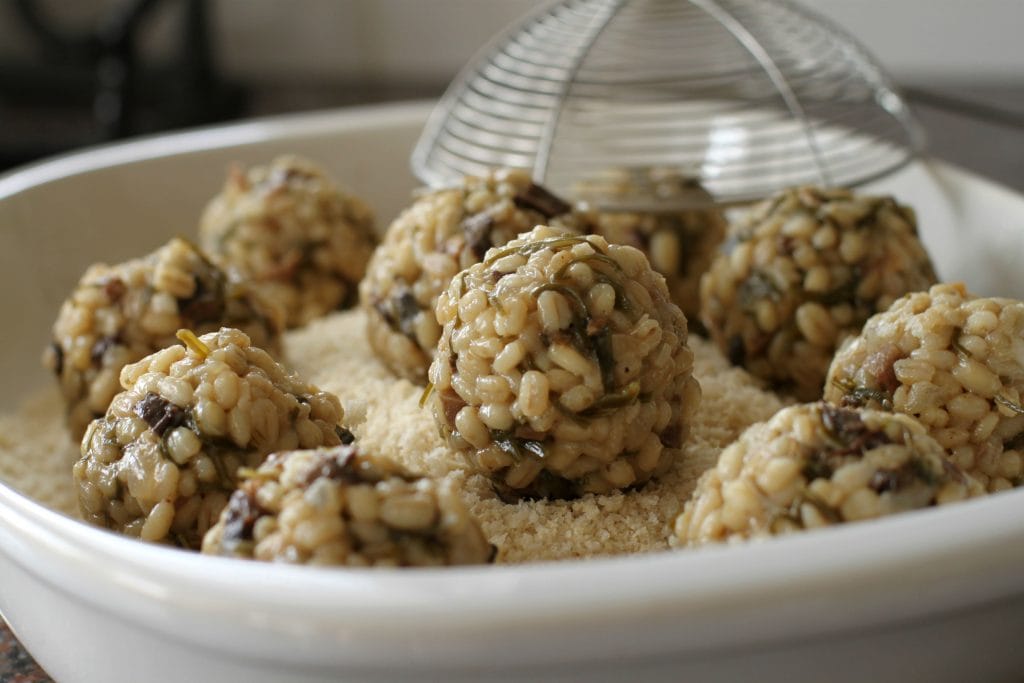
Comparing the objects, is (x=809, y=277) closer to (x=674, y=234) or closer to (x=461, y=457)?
(x=674, y=234)

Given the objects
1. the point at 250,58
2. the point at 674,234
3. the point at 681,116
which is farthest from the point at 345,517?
the point at 250,58

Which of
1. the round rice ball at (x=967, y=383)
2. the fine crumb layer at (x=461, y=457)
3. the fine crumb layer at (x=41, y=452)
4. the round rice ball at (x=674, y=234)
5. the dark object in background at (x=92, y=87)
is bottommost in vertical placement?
the dark object in background at (x=92, y=87)

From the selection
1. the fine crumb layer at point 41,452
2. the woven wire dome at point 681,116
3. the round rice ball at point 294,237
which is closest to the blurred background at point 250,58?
the woven wire dome at point 681,116

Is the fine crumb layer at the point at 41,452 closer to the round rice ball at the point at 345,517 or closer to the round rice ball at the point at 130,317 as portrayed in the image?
the round rice ball at the point at 130,317

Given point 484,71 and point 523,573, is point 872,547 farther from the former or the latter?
point 484,71

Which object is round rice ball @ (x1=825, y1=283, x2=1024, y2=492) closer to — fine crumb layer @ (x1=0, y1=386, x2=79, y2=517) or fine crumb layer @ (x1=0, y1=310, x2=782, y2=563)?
fine crumb layer @ (x1=0, y1=310, x2=782, y2=563)

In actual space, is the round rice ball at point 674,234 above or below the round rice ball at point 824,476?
below
